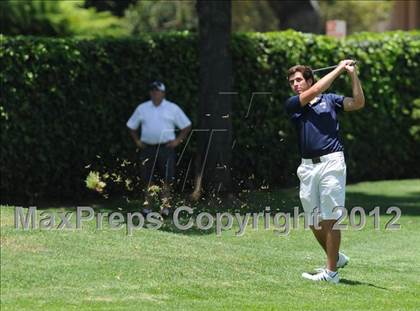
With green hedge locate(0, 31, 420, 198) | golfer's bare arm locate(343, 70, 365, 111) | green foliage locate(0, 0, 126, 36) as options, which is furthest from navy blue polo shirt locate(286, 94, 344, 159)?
green foliage locate(0, 0, 126, 36)

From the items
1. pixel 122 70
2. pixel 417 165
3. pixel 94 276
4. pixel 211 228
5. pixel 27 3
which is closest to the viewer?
pixel 94 276

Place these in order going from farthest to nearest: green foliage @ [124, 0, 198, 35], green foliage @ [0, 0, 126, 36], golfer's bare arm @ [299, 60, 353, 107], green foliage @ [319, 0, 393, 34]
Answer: green foliage @ [319, 0, 393, 34] < green foliage @ [124, 0, 198, 35] < green foliage @ [0, 0, 126, 36] < golfer's bare arm @ [299, 60, 353, 107]

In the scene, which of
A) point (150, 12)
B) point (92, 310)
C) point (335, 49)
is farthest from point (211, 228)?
point (150, 12)

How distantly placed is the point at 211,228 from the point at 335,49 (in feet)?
22.9

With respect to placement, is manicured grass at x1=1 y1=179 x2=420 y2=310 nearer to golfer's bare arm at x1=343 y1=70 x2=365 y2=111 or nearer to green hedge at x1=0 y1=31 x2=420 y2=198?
golfer's bare arm at x1=343 y1=70 x2=365 y2=111

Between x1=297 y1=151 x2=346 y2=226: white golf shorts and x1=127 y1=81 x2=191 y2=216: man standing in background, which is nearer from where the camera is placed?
x1=297 y1=151 x2=346 y2=226: white golf shorts

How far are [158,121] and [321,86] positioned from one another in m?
4.96

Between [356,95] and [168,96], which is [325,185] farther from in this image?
[168,96]

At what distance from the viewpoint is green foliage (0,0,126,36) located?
68.2ft

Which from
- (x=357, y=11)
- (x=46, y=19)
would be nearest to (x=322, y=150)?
(x=46, y=19)

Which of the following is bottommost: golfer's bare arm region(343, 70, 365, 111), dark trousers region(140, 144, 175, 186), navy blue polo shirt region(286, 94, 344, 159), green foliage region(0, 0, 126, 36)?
dark trousers region(140, 144, 175, 186)

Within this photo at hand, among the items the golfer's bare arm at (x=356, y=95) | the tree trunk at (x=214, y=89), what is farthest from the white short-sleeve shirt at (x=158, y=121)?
the golfer's bare arm at (x=356, y=95)

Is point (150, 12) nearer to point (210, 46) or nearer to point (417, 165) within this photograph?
point (417, 165)

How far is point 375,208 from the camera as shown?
13.7 metres
